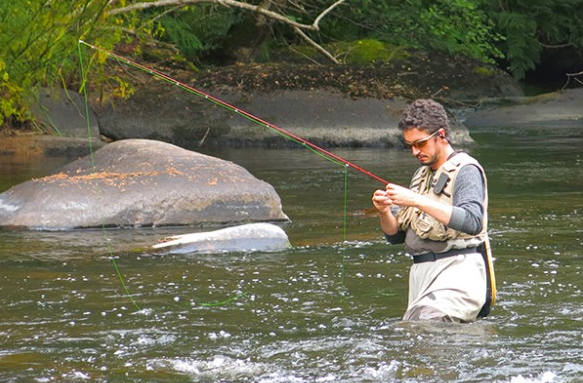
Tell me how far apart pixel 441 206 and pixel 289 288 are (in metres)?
2.52

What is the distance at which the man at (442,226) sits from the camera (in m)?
5.39

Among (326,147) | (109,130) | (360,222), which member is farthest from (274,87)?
(360,222)

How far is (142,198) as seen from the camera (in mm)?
10273

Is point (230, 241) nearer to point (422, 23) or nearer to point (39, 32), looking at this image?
point (39, 32)

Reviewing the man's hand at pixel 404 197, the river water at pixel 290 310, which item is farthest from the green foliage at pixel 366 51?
the man's hand at pixel 404 197

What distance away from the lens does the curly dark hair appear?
5430 millimetres

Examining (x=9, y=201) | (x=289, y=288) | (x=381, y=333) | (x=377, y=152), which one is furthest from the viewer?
(x=377, y=152)

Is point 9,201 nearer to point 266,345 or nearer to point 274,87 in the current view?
point 266,345

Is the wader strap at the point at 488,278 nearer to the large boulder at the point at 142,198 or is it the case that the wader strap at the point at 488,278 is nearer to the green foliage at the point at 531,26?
the large boulder at the point at 142,198

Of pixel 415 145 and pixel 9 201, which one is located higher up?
pixel 415 145

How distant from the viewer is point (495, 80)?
23.3 metres

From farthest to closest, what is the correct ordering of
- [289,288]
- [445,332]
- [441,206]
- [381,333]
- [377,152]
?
[377,152] < [289,288] < [381,333] < [445,332] < [441,206]

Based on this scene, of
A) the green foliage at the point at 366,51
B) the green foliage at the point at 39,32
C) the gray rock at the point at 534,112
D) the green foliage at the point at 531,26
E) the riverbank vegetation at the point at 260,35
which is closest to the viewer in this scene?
the green foliage at the point at 39,32

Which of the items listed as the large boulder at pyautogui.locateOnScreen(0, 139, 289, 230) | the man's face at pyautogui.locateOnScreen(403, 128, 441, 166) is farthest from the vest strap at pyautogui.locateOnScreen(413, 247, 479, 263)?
the large boulder at pyautogui.locateOnScreen(0, 139, 289, 230)
